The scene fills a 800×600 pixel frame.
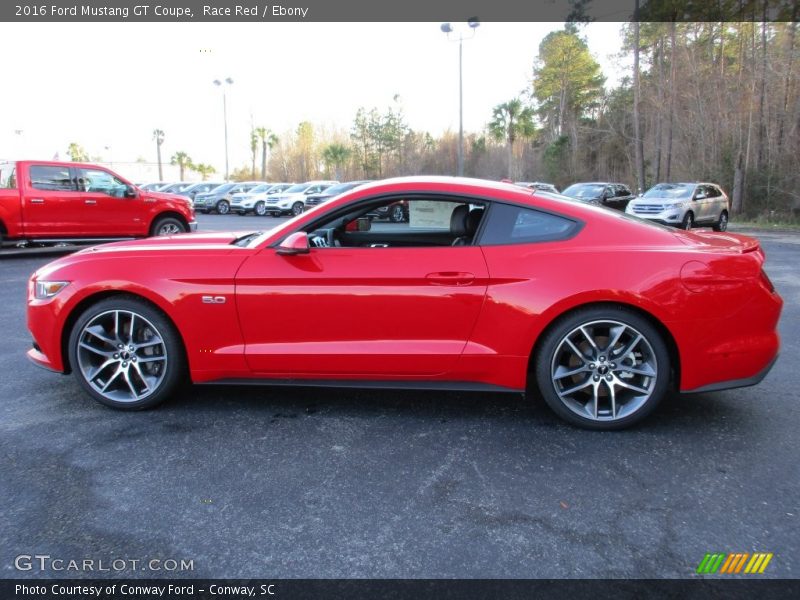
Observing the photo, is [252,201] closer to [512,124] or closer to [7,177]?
[7,177]

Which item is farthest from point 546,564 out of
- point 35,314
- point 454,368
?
point 35,314

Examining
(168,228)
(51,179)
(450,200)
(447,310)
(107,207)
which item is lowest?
(447,310)

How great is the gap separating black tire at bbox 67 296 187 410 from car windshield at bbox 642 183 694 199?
18.6 meters

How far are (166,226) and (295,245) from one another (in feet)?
34.1

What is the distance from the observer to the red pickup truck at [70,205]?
11.0 meters

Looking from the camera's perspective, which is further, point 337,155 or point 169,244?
point 337,155

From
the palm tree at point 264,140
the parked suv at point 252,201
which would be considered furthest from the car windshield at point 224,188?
the palm tree at point 264,140

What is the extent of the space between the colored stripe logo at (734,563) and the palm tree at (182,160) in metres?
83.3

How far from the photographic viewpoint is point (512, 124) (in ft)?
182

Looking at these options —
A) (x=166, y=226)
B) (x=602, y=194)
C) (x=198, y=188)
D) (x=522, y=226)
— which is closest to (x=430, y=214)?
(x=522, y=226)

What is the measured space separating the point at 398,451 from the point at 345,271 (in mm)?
Result: 1081

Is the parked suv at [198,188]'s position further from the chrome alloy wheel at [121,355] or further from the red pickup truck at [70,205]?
the chrome alloy wheel at [121,355]

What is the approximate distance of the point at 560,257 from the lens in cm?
347

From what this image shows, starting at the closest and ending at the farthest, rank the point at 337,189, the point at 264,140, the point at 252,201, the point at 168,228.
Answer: the point at 168,228, the point at 337,189, the point at 252,201, the point at 264,140
